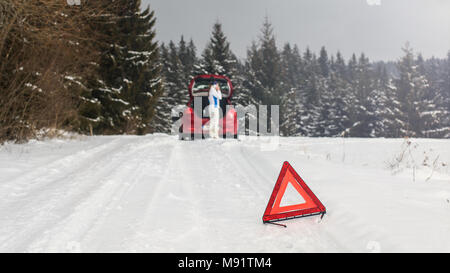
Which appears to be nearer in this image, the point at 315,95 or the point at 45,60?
the point at 45,60

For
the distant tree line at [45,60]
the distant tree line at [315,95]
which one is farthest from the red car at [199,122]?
the distant tree line at [315,95]

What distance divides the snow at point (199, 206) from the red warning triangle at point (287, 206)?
10cm

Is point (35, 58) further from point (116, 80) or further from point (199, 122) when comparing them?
point (116, 80)

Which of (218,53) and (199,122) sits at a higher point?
(218,53)

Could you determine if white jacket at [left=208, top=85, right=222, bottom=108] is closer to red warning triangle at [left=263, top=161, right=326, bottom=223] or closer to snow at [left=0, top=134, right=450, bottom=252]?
snow at [left=0, top=134, right=450, bottom=252]

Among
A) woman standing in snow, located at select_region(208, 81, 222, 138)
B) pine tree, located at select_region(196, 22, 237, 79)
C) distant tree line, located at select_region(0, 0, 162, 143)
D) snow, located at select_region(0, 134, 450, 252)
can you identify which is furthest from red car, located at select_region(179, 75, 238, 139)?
pine tree, located at select_region(196, 22, 237, 79)

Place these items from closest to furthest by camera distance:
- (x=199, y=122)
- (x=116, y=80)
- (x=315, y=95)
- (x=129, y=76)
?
(x=199, y=122) → (x=116, y=80) → (x=129, y=76) → (x=315, y=95)

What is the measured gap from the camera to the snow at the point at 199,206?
2.73 metres

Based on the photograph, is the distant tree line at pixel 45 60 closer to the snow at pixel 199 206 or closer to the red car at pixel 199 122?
the snow at pixel 199 206

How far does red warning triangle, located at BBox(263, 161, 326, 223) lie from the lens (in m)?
3.25

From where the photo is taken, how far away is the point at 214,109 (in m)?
10.7

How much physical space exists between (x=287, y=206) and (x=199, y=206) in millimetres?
1042

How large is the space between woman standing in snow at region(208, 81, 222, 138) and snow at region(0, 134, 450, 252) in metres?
3.87

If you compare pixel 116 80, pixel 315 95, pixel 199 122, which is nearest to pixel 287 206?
pixel 199 122
